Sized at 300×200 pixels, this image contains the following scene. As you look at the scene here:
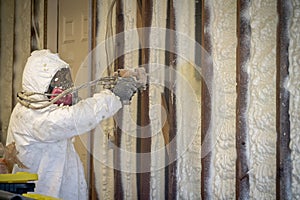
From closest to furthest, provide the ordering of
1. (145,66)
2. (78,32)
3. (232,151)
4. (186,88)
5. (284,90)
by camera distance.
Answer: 1. (284,90)
2. (232,151)
3. (186,88)
4. (145,66)
5. (78,32)

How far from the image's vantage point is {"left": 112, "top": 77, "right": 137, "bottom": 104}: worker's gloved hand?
114 inches

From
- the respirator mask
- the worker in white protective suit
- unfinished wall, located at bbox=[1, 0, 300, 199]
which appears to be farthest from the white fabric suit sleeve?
unfinished wall, located at bbox=[1, 0, 300, 199]

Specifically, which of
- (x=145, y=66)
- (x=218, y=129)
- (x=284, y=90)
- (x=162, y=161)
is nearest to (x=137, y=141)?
(x=162, y=161)

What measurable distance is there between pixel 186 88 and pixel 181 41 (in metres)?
0.27

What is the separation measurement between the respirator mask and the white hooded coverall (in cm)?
5

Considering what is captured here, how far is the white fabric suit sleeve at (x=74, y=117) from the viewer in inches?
112

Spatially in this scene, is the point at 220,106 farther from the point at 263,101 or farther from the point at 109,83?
the point at 109,83

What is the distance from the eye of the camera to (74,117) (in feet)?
9.28

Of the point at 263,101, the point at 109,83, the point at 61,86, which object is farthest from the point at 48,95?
the point at 263,101

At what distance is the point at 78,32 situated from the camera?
397cm

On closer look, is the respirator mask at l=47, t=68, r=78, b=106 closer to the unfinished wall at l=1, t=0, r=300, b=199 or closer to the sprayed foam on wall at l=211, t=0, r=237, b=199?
the unfinished wall at l=1, t=0, r=300, b=199

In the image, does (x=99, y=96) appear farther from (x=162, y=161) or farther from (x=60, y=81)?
(x=162, y=161)

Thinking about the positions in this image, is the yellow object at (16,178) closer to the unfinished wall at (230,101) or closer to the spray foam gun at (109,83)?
the spray foam gun at (109,83)

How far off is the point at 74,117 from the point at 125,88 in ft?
1.03
